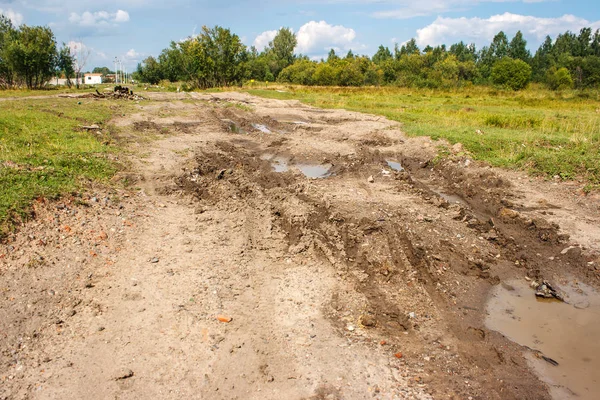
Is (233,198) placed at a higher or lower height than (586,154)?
lower

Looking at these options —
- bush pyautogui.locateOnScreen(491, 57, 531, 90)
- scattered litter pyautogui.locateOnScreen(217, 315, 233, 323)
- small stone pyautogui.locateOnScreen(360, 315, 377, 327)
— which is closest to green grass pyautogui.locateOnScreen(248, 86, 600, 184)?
small stone pyautogui.locateOnScreen(360, 315, 377, 327)

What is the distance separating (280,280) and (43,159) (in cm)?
699

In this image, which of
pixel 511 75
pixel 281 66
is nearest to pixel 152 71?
pixel 281 66

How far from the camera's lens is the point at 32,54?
3881 cm

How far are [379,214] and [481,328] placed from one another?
3.44 metres

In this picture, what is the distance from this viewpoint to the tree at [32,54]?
125 ft

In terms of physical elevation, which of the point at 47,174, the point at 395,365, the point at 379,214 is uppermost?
the point at 47,174

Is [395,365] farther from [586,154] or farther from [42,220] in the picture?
[586,154]

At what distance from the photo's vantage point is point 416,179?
1205 cm

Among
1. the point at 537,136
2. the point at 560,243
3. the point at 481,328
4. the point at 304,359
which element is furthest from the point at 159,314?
the point at 537,136

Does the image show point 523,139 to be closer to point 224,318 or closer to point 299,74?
point 224,318

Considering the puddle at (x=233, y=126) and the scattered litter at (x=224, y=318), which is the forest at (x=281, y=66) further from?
the scattered litter at (x=224, y=318)

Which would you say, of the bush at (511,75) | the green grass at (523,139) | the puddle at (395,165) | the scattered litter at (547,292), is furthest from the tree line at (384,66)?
the scattered litter at (547,292)

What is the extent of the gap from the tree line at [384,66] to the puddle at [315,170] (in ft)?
118
